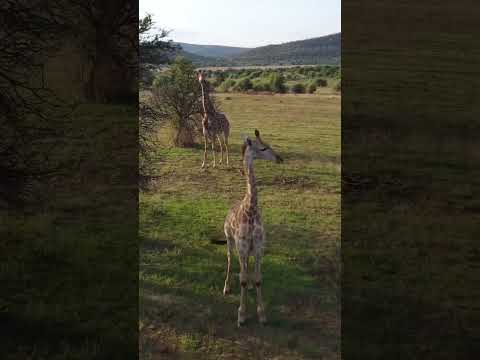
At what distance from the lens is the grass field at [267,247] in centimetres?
769

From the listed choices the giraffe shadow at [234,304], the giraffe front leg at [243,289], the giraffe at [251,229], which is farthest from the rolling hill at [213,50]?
the giraffe front leg at [243,289]

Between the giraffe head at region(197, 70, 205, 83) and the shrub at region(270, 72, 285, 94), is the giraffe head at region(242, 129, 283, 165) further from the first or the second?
the shrub at region(270, 72, 285, 94)

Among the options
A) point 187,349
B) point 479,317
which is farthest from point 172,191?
point 479,317

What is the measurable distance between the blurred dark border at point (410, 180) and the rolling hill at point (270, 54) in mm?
344

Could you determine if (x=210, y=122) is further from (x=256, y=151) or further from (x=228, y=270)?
(x=228, y=270)

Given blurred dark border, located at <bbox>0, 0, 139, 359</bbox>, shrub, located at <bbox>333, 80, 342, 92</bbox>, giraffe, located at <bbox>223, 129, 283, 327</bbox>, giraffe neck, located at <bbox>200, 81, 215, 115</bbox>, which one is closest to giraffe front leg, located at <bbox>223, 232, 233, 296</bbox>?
giraffe, located at <bbox>223, 129, 283, 327</bbox>

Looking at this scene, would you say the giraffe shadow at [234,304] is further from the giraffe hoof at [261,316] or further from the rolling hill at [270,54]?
the rolling hill at [270,54]

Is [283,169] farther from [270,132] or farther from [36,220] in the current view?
[36,220]

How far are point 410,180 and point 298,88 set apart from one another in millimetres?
5225

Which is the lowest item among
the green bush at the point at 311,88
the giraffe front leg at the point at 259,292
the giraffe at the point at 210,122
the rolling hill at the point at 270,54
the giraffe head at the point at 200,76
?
the giraffe front leg at the point at 259,292

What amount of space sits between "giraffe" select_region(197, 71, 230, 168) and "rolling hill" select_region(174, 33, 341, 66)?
0.36m

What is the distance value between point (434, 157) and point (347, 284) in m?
6.87

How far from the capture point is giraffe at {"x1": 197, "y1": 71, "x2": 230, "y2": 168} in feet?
29.0

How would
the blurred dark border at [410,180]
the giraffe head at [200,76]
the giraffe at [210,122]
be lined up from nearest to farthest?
the giraffe at [210,122]
the giraffe head at [200,76]
the blurred dark border at [410,180]
